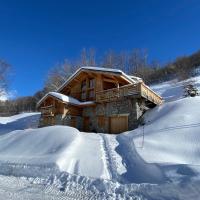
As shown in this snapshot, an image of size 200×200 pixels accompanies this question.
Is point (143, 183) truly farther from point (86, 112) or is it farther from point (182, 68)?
point (182, 68)

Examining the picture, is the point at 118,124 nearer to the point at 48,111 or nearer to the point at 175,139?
the point at 48,111

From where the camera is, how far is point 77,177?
739cm

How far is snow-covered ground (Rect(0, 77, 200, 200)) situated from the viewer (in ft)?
20.2

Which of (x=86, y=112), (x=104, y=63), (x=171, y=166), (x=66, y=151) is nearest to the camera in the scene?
(x=171, y=166)

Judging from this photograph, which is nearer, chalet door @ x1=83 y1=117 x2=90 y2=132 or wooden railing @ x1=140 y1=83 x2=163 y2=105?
wooden railing @ x1=140 y1=83 x2=163 y2=105

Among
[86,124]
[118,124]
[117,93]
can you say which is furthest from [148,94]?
[86,124]

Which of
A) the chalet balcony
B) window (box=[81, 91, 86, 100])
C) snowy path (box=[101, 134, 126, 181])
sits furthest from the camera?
window (box=[81, 91, 86, 100])

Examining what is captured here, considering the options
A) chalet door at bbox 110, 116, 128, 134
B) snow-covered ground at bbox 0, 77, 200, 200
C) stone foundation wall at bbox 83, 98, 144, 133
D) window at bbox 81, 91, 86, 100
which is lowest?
snow-covered ground at bbox 0, 77, 200, 200

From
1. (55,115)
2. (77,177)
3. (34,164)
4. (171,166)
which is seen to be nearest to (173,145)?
(171,166)

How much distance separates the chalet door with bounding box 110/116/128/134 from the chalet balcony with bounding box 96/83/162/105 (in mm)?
1623

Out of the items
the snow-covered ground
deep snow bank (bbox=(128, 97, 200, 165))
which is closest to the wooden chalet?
deep snow bank (bbox=(128, 97, 200, 165))

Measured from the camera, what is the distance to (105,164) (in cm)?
837

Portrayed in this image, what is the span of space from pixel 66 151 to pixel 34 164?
1428 mm

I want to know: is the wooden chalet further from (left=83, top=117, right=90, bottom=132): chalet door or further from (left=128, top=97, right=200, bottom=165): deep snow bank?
(left=128, top=97, right=200, bottom=165): deep snow bank
